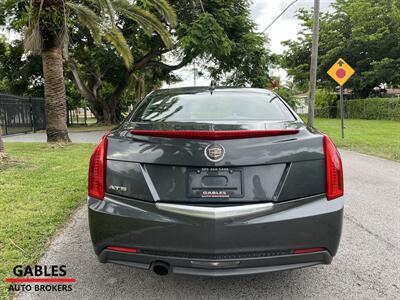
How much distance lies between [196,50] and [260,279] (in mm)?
16515

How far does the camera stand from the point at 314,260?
240 cm

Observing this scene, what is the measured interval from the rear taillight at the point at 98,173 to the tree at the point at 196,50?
51.9ft

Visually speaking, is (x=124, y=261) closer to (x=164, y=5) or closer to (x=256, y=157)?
(x=256, y=157)

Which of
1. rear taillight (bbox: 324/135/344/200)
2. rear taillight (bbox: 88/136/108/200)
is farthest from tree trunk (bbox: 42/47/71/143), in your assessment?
rear taillight (bbox: 324/135/344/200)

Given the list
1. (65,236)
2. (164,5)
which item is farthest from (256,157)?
(164,5)

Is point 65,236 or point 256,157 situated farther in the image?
point 65,236

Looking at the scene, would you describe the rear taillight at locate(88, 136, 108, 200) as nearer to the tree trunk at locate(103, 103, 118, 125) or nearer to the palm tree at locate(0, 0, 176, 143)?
the palm tree at locate(0, 0, 176, 143)

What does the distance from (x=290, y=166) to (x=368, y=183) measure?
476cm

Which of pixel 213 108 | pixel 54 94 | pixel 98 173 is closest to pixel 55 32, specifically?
pixel 54 94

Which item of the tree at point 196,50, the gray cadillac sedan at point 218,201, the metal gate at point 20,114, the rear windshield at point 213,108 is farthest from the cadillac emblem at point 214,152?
the metal gate at point 20,114

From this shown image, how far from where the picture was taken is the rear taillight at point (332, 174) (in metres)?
2.42

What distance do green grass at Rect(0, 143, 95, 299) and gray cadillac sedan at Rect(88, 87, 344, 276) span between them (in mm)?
1188

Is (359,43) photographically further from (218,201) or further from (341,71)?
(218,201)

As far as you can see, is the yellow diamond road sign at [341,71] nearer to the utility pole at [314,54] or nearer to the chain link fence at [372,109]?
the utility pole at [314,54]
